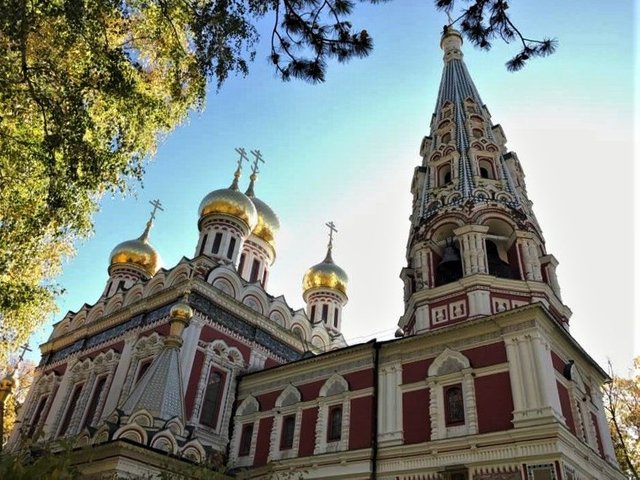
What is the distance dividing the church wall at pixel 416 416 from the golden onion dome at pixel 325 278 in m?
14.4

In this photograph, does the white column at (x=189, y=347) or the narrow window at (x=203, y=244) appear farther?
the narrow window at (x=203, y=244)

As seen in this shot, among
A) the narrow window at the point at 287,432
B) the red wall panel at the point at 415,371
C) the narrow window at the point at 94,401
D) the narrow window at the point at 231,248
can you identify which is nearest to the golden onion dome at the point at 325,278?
the narrow window at the point at 231,248

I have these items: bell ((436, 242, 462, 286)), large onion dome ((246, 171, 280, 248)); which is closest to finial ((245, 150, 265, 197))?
large onion dome ((246, 171, 280, 248))

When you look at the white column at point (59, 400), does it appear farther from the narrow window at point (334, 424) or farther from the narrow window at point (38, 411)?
the narrow window at point (334, 424)

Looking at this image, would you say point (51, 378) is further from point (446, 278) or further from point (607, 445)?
point (607, 445)

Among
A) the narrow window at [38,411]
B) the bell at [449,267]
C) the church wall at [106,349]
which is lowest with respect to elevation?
the narrow window at [38,411]

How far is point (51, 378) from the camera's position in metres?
20.4

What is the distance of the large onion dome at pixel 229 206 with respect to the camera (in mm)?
21938

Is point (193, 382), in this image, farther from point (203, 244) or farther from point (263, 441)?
point (203, 244)

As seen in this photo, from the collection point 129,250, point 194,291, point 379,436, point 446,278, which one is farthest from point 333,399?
point 129,250

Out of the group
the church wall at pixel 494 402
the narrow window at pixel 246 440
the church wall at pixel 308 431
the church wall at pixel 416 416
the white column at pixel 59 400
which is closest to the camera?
the church wall at pixel 494 402

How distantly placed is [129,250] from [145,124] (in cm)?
1844

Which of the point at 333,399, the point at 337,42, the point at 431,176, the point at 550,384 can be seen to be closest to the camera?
the point at 337,42

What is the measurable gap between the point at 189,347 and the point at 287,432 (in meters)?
3.91
